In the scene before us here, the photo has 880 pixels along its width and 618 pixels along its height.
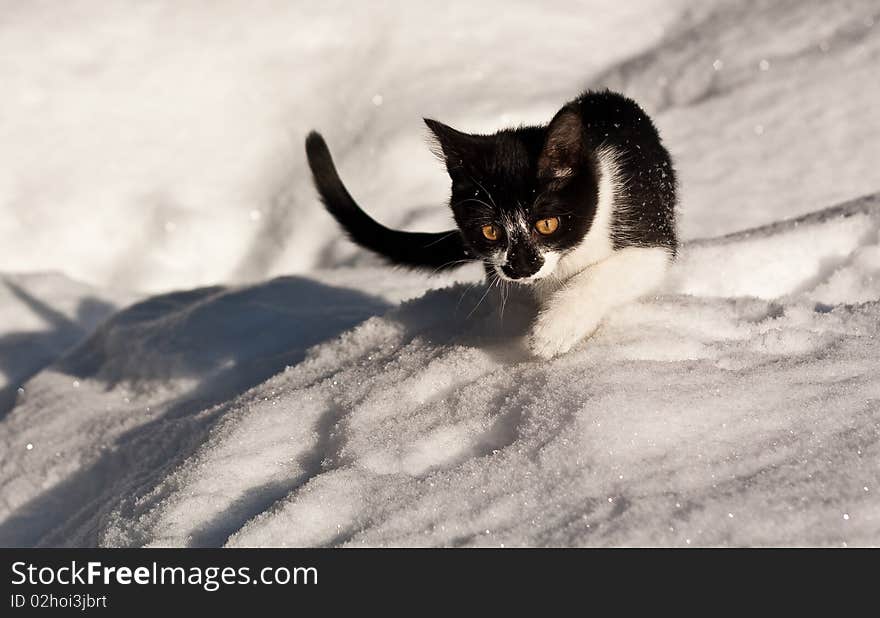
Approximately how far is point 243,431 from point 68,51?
2.76m

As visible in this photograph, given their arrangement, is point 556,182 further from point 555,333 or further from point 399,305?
point 399,305

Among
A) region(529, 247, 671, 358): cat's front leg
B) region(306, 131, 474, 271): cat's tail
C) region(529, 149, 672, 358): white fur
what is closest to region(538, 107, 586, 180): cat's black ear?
region(529, 149, 672, 358): white fur

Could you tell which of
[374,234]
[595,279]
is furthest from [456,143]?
[374,234]

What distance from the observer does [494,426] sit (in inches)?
73.4

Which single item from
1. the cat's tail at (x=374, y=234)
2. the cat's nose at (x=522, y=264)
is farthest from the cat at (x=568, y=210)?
the cat's tail at (x=374, y=234)

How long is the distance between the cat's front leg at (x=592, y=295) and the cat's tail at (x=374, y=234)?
403mm

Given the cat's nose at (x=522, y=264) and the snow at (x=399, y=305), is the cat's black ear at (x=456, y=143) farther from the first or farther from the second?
the snow at (x=399, y=305)

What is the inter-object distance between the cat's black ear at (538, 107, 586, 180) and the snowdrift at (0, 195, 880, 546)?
0.35 m

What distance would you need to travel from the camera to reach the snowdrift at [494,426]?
1564 millimetres

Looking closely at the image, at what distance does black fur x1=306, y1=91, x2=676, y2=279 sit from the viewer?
1.99 m

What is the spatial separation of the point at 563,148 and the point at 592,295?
304 millimetres

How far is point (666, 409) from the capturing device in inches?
69.1

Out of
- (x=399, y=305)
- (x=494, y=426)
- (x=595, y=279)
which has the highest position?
(x=399, y=305)

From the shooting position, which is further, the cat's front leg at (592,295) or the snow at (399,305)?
the cat's front leg at (592,295)
